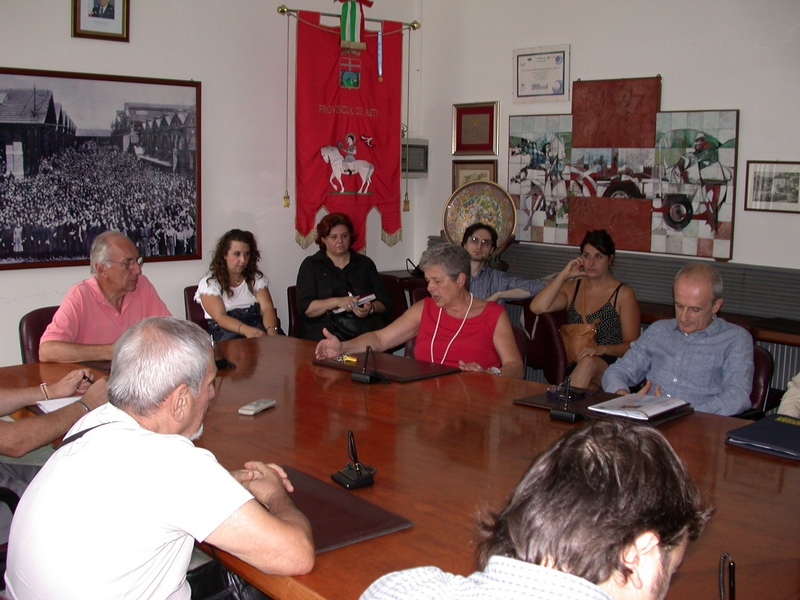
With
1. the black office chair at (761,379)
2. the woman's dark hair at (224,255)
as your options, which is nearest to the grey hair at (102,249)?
the woman's dark hair at (224,255)

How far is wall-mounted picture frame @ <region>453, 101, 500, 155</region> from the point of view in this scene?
20.0 ft

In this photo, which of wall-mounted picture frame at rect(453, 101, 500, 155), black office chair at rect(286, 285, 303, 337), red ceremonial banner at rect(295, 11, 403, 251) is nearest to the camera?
black office chair at rect(286, 285, 303, 337)

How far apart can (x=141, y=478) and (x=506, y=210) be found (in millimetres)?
4396

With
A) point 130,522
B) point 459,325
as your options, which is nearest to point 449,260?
point 459,325

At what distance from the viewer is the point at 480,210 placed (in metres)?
5.79

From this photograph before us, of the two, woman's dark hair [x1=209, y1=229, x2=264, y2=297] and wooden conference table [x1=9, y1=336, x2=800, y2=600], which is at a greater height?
woman's dark hair [x1=209, y1=229, x2=264, y2=297]

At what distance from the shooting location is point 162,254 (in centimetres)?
538

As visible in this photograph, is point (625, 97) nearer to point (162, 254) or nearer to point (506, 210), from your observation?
point (506, 210)

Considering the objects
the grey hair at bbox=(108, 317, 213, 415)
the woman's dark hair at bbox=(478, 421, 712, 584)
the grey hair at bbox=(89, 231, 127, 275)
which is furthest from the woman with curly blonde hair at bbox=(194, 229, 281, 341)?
the woman's dark hair at bbox=(478, 421, 712, 584)

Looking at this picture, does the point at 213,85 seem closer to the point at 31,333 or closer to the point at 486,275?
the point at 486,275

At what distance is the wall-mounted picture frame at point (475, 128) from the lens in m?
6.11

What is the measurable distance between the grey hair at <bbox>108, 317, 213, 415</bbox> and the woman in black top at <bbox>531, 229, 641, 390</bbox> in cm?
298

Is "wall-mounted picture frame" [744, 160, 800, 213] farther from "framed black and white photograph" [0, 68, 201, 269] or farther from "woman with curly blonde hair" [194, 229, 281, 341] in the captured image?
"framed black and white photograph" [0, 68, 201, 269]

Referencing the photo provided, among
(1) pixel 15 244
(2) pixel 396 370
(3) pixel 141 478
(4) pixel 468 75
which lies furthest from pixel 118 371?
(4) pixel 468 75
